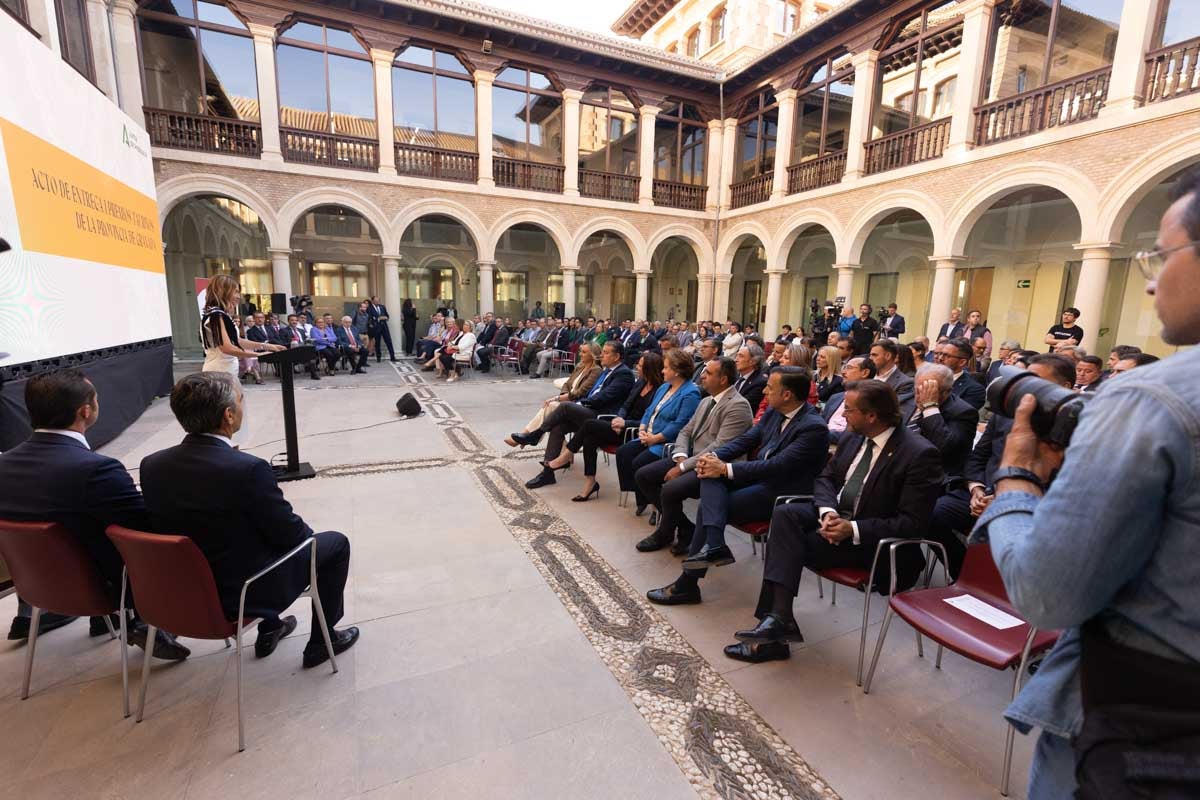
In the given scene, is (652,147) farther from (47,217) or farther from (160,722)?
(160,722)

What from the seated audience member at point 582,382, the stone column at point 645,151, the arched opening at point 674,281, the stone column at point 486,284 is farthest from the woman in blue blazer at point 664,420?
the arched opening at point 674,281

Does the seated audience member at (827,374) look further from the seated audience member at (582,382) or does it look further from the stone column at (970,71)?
the stone column at (970,71)

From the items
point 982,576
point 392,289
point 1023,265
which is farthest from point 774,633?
point 1023,265

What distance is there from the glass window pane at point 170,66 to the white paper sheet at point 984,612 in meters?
15.2

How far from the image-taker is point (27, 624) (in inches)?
92.7

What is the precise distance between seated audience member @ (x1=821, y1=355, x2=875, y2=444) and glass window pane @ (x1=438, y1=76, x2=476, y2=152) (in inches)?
486

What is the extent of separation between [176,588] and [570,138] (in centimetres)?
1389

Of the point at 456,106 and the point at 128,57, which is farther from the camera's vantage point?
the point at 456,106

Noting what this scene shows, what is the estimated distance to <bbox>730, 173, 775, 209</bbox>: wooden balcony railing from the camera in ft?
45.7

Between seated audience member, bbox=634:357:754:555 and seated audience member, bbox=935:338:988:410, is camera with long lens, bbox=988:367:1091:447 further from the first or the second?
seated audience member, bbox=935:338:988:410

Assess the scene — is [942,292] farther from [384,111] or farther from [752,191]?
[384,111]

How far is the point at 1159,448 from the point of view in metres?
0.68

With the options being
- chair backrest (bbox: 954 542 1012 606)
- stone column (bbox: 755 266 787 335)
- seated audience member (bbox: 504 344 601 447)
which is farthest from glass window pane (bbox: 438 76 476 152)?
chair backrest (bbox: 954 542 1012 606)

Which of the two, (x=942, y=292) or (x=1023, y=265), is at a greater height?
(x=1023, y=265)
